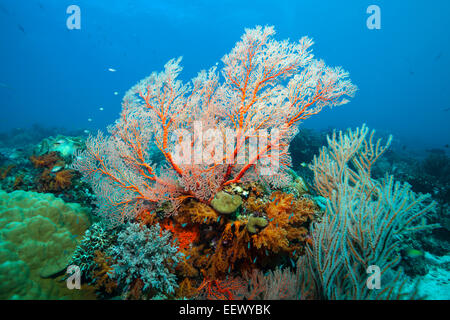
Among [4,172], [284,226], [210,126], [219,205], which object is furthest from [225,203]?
[4,172]

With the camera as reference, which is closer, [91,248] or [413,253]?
[91,248]

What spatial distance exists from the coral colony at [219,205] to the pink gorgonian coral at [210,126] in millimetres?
24

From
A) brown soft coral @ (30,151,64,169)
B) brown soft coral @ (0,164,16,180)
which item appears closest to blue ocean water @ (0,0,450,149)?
brown soft coral @ (0,164,16,180)

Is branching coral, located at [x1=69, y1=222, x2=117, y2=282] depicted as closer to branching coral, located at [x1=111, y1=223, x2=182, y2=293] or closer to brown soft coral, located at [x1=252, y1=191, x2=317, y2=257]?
branching coral, located at [x1=111, y1=223, x2=182, y2=293]

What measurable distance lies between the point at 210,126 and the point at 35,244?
3.82 metres

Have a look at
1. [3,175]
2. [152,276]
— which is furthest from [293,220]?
[3,175]

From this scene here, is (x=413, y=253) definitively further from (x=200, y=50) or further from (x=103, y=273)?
(x=200, y=50)

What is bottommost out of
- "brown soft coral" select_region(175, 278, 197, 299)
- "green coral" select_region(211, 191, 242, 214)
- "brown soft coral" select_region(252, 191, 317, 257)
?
"brown soft coral" select_region(175, 278, 197, 299)

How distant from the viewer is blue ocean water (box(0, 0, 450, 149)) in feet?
193

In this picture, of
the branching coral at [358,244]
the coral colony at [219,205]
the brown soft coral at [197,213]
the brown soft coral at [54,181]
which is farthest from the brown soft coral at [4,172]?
the branching coral at [358,244]

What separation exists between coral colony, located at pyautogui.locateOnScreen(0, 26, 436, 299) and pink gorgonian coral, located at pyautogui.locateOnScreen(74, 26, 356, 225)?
2 centimetres

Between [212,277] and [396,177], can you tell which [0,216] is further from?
[396,177]

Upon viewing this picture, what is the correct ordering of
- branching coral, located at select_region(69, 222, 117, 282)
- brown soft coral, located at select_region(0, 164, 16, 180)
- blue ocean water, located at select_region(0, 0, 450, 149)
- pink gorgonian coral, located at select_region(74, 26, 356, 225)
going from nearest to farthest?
branching coral, located at select_region(69, 222, 117, 282) → pink gorgonian coral, located at select_region(74, 26, 356, 225) → brown soft coral, located at select_region(0, 164, 16, 180) → blue ocean water, located at select_region(0, 0, 450, 149)

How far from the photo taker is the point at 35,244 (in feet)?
10.4
